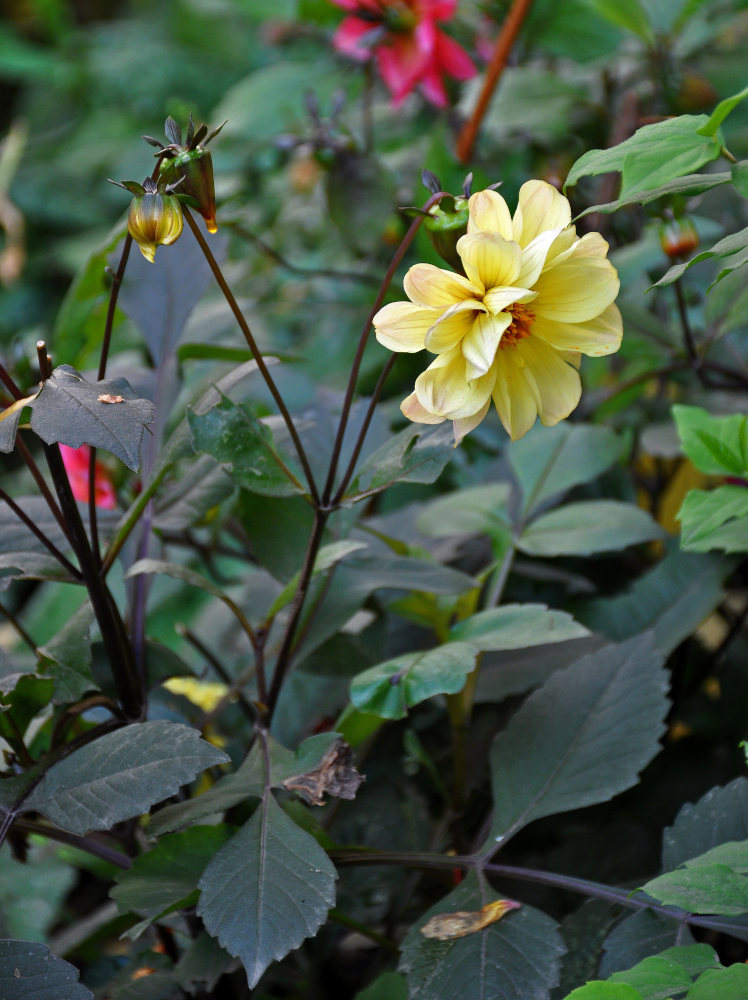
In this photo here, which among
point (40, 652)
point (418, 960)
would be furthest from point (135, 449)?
point (418, 960)

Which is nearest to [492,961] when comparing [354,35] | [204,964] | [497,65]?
[204,964]

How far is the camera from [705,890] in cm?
33

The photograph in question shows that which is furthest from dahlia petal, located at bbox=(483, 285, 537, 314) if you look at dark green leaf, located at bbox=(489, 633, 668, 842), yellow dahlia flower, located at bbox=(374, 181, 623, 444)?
dark green leaf, located at bbox=(489, 633, 668, 842)

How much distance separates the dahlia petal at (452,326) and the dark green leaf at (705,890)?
0.22 m

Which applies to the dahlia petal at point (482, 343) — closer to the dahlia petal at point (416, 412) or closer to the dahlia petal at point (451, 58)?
the dahlia petal at point (416, 412)

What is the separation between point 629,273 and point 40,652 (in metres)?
0.48

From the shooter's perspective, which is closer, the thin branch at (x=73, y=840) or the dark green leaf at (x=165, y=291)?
the thin branch at (x=73, y=840)

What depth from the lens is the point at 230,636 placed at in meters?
0.71

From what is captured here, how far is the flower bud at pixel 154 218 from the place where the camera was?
1.13 ft

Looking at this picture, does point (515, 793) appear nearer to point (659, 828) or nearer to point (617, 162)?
point (659, 828)

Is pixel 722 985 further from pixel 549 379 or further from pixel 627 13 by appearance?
pixel 627 13

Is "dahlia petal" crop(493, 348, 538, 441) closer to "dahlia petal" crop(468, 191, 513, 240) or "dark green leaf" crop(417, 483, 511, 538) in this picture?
"dahlia petal" crop(468, 191, 513, 240)

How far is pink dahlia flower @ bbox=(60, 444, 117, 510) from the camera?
568mm

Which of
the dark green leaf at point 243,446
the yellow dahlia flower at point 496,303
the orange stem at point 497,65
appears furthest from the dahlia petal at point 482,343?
Result: the orange stem at point 497,65
